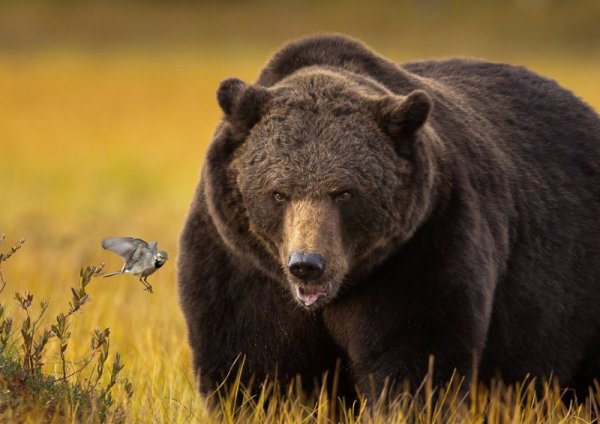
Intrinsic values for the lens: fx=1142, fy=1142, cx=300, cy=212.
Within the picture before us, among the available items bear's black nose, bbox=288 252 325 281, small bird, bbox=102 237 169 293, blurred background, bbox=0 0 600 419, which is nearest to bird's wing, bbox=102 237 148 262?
small bird, bbox=102 237 169 293

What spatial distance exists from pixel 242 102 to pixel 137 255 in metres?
0.86

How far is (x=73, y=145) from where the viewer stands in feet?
82.9

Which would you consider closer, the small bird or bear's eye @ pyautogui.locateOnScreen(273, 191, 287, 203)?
the small bird

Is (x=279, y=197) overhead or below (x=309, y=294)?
overhead

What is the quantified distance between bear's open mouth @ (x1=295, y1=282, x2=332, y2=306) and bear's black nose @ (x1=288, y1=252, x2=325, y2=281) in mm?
111

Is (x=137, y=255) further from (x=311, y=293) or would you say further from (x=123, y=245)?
(x=311, y=293)

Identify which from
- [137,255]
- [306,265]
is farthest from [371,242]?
[137,255]

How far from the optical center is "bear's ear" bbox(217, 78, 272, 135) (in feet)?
15.1

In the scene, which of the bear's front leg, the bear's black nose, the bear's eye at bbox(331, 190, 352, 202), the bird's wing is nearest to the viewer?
the bird's wing

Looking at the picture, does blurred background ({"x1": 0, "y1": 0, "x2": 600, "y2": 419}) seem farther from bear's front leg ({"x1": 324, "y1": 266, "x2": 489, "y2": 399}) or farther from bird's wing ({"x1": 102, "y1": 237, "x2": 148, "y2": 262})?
bear's front leg ({"x1": 324, "y1": 266, "x2": 489, "y2": 399})

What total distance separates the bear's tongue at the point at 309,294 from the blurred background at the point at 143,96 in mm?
729

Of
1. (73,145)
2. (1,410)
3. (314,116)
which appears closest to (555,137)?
(314,116)

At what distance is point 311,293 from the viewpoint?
4.31 meters

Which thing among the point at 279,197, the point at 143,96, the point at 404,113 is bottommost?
the point at 143,96
